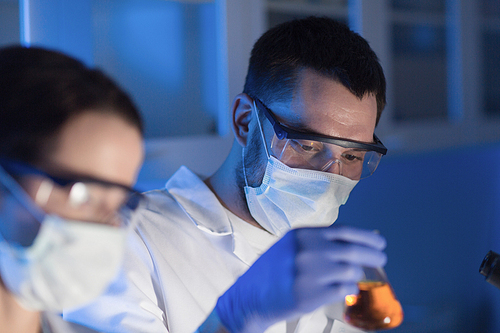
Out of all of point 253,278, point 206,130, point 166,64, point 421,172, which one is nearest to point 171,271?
point 253,278

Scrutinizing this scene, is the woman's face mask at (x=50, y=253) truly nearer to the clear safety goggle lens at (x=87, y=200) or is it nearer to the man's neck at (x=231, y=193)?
the clear safety goggle lens at (x=87, y=200)

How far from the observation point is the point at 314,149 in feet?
4.16

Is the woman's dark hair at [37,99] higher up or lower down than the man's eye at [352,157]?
higher up

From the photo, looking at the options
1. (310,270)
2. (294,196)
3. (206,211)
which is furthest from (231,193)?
(310,270)

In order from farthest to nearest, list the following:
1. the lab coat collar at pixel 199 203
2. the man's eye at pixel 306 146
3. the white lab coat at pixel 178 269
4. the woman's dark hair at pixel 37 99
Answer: the lab coat collar at pixel 199 203 → the man's eye at pixel 306 146 → the white lab coat at pixel 178 269 → the woman's dark hair at pixel 37 99

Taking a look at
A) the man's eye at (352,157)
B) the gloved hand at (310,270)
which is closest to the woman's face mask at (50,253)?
the gloved hand at (310,270)

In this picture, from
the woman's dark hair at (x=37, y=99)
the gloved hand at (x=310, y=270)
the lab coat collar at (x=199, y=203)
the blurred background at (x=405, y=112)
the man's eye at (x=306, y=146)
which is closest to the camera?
the woman's dark hair at (x=37, y=99)

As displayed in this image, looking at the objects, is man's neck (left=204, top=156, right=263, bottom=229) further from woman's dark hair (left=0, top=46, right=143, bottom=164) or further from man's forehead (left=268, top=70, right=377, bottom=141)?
woman's dark hair (left=0, top=46, right=143, bottom=164)

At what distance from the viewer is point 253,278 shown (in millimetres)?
906

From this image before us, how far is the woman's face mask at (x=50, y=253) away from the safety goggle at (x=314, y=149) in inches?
23.3

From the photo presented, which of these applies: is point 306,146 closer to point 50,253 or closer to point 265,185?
point 265,185

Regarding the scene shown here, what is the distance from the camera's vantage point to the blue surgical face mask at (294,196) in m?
1.26

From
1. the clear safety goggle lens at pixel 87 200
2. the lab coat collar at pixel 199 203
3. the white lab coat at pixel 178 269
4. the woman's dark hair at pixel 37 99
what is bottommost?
the white lab coat at pixel 178 269

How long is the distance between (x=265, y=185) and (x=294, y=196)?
0.32ft
